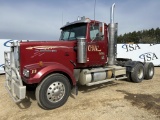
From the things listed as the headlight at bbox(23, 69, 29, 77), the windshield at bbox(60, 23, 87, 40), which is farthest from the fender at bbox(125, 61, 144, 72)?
the headlight at bbox(23, 69, 29, 77)

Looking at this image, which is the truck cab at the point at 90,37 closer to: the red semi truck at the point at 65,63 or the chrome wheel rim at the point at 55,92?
the red semi truck at the point at 65,63

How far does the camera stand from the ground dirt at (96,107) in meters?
4.64

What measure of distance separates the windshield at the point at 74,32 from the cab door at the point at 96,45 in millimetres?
258

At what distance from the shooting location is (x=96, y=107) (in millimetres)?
5227

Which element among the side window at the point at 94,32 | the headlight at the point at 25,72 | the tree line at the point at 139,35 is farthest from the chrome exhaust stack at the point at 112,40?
the tree line at the point at 139,35

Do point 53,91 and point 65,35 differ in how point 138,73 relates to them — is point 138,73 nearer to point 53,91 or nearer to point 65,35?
point 65,35

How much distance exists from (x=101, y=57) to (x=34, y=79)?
10.2 ft

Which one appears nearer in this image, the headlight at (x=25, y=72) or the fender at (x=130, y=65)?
the headlight at (x=25, y=72)

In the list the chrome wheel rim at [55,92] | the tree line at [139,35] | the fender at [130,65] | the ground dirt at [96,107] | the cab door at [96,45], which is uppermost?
the tree line at [139,35]

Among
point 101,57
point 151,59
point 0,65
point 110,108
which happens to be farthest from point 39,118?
point 151,59

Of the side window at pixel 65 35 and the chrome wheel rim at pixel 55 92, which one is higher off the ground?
the side window at pixel 65 35

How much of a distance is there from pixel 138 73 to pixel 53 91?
16.3 feet

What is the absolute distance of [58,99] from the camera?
529cm

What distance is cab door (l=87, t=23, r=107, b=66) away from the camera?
21.1ft
